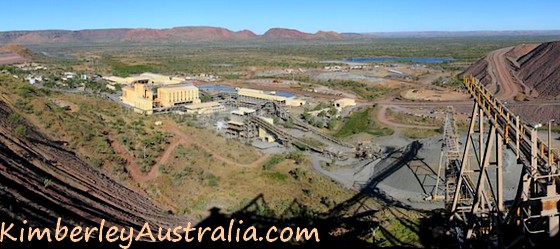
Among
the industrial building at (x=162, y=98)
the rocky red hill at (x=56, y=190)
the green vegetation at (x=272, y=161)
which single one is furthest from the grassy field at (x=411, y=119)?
the rocky red hill at (x=56, y=190)

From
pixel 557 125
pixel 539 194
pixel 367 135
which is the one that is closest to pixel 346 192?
pixel 539 194

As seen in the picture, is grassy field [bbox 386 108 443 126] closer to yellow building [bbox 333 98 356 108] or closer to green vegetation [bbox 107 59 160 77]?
yellow building [bbox 333 98 356 108]

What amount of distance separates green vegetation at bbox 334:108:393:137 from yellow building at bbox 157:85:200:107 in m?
17.8

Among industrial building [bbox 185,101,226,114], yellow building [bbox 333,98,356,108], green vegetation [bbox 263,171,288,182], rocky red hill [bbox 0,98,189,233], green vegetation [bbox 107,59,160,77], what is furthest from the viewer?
green vegetation [bbox 107,59,160,77]

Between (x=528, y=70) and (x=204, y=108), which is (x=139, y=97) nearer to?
(x=204, y=108)

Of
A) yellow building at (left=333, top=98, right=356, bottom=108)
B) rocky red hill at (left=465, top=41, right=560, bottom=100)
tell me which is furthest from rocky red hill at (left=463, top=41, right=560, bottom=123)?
yellow building at (left=333, top=98, right=356, bottom=108)

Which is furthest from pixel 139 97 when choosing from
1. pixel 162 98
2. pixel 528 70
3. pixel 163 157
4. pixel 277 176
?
pixel 528 70

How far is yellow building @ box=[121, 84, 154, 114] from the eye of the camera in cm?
5038

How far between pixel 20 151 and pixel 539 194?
19897 millimetres

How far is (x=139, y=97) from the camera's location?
53219mm

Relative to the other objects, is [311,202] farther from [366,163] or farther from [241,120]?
[241,120]

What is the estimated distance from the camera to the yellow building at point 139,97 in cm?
5038

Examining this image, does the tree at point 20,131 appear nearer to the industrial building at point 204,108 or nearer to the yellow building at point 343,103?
the industrial building at point 204,108

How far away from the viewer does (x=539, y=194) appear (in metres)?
12.7
